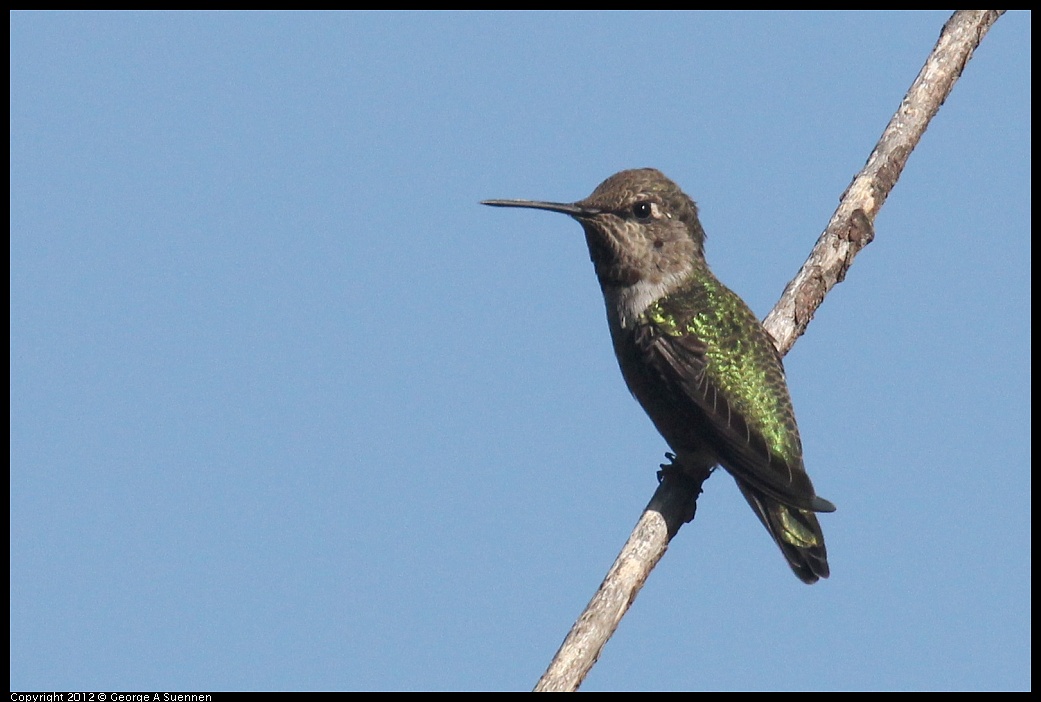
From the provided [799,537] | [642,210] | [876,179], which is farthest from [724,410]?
[876,179]

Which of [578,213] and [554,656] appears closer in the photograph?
[554,656]

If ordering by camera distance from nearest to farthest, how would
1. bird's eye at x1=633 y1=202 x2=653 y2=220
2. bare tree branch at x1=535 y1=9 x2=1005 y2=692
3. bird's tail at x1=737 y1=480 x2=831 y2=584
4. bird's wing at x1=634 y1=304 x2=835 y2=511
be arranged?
bird's tail at x1=737 y1=480 x2=831 y2=584, bird's wing at x1=634 y1=304 x2=835 y2=511, bare tree branch at x1=535 y1=9 x2=1005 y2=692, bird's eye at x1=633 y1=202 x2=653 y2=220

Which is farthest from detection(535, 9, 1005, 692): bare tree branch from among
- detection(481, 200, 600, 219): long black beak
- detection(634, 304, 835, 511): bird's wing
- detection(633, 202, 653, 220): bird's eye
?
detection(481, 200, 600, 219): long black beak

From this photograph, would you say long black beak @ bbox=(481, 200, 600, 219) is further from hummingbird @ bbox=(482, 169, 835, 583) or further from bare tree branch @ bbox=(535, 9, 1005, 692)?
bare tree branch @ bbox=(535, 9, 1005, 692)

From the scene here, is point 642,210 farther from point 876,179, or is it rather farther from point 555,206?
point 876,179

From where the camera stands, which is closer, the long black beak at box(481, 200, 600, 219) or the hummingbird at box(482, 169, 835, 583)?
the hummingbird at box(482, 169, 835, 583)

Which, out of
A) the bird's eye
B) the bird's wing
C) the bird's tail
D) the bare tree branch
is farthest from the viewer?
the bird's eye

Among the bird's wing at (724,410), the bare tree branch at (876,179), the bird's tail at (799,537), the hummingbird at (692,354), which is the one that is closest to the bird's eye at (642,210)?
the hummingbird at (692,354)

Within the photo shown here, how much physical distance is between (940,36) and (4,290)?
6821 millimetres

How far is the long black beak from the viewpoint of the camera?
8695 mm

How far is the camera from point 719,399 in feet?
27.7
